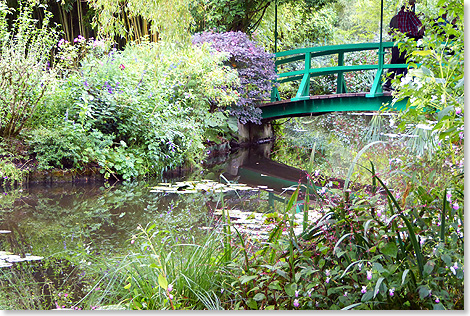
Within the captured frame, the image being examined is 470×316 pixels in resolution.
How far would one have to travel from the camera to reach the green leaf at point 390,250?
4.33 feet

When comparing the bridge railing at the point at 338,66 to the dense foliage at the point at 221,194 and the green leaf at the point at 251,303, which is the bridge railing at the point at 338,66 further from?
the green leaf at the point at 251,303

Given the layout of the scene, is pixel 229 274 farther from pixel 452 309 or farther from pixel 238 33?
Answer: pixel 238 33

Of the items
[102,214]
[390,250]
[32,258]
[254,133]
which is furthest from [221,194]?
[254,133]

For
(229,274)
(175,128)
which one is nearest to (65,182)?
(175,128)

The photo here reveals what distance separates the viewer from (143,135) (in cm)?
517

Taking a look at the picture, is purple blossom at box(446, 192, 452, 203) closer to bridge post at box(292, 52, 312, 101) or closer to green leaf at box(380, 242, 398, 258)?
green leaf at box(380, 242, 398, 258)

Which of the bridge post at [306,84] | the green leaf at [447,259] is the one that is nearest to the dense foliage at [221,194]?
the green leaf at [447,259]

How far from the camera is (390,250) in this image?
1.33m

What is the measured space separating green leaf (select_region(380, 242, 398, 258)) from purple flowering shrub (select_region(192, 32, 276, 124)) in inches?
234

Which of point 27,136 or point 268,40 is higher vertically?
point 268,40

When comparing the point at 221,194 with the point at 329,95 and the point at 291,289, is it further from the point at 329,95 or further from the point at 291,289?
the point at 329,95

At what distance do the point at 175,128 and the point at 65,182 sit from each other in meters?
1.44

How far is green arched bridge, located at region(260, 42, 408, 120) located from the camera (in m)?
6.66

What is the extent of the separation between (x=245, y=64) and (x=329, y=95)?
53.0 inches
